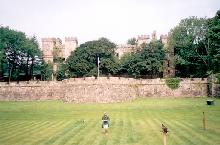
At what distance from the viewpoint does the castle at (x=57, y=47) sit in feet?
285

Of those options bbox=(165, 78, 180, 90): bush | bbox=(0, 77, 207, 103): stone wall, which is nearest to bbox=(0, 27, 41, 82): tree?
bbox=(0, 77, 207, 103): stone wall

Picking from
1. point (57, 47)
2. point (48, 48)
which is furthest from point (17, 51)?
point (57, 47)

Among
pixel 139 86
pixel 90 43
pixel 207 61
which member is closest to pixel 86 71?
pixel 90 43

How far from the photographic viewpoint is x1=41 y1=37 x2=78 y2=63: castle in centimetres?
8681

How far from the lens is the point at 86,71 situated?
80.0 meters

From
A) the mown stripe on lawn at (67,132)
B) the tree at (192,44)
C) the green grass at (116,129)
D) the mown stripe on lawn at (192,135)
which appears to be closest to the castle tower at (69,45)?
the tree at (192,44)

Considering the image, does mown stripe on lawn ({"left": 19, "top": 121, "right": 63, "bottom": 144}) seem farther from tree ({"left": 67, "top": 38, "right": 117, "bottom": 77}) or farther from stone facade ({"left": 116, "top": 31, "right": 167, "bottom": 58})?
stone facade ({"left": 116, "top": 31, "right": 167, "bottom": 58})

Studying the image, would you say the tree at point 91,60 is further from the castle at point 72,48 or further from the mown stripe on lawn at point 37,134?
the mown stripe on lawn at point 37,134

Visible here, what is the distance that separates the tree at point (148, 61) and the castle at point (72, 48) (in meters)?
2.94

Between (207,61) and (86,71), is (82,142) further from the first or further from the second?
(86,71)

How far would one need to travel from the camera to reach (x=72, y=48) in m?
90.5

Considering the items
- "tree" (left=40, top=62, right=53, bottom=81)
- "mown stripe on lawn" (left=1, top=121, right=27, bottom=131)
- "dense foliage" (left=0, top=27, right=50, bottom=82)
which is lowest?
"mown stripe on lawn" (left=1, top=121, right=27, bottom=131)

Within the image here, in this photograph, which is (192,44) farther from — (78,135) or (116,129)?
(78,135)

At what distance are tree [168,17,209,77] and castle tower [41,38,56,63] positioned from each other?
33093 mm
